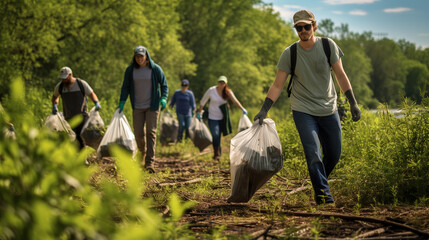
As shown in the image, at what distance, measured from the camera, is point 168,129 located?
43.0 feet

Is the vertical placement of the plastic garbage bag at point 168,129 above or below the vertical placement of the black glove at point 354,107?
below

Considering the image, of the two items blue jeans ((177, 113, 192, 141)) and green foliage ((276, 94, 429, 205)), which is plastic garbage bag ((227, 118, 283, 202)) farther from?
blue jeans ((177, 113, 192, 141))

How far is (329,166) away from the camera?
4.88m

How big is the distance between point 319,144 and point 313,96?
1.59ft

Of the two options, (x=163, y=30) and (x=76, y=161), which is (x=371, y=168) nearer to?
(x=76, y=161)

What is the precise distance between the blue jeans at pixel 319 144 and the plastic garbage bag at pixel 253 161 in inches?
11.4

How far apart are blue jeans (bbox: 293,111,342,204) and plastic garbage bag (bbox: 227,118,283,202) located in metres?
0.29

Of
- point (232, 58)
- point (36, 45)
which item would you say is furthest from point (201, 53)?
point (36, 45)

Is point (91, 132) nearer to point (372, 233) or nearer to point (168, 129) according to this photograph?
point (168, 129)

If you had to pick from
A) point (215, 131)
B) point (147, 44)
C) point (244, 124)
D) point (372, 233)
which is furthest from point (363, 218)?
point (147, 44)

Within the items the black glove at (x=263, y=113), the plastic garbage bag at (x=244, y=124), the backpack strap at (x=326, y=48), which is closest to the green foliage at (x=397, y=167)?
the backpack strap at (x=326, y=48)

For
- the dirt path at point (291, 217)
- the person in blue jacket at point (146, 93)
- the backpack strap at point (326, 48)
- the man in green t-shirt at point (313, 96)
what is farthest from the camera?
the person in blue jacket at point (146, 93)

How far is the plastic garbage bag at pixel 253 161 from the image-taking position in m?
4.36

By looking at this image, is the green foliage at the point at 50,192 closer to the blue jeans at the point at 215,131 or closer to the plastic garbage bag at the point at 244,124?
the plastic garbage bag at the point at 244,124
